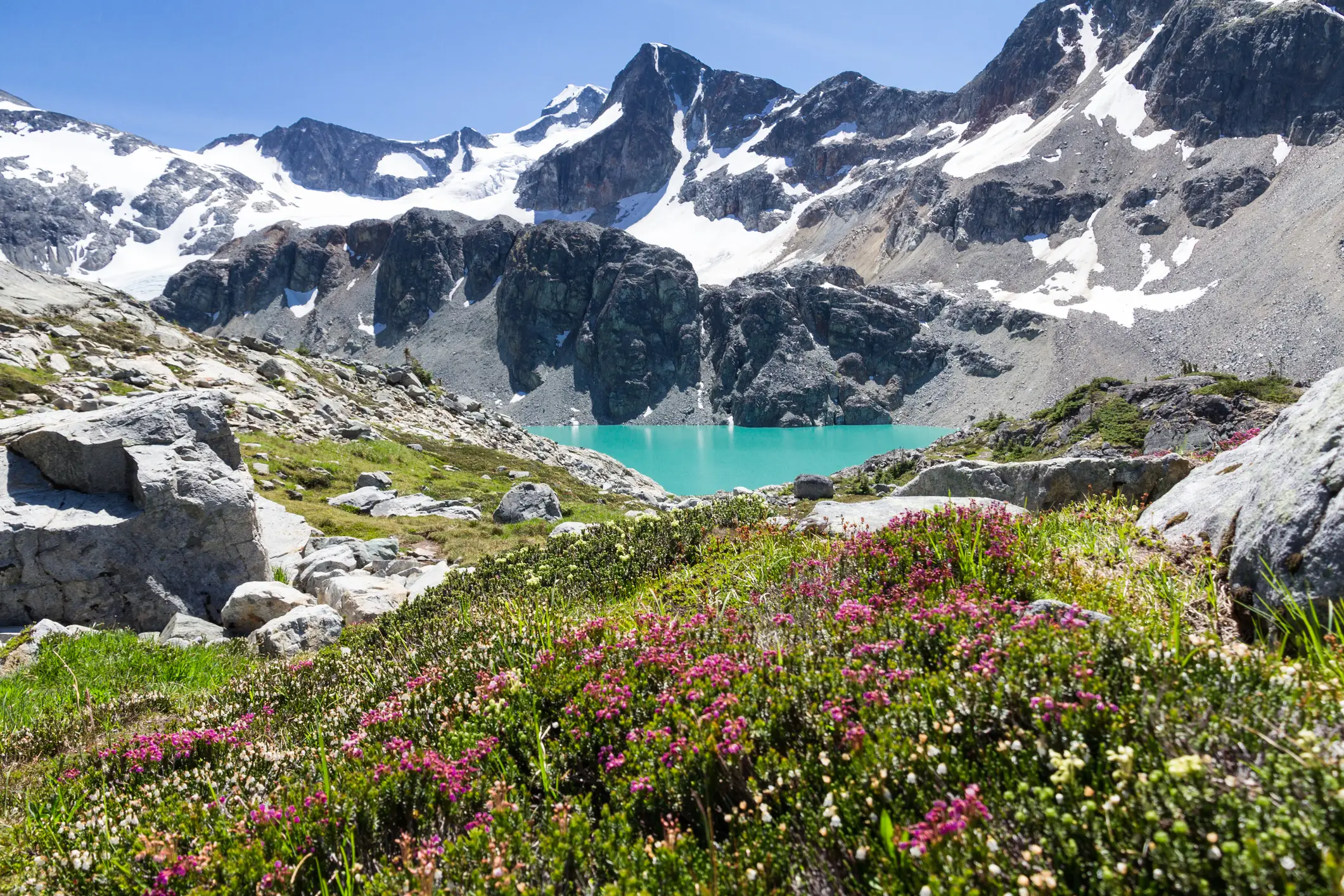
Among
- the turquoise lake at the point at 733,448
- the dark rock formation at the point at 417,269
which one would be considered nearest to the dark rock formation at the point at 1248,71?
the turquoise lake at the point at 733,448

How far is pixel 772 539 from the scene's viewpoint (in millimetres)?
7578

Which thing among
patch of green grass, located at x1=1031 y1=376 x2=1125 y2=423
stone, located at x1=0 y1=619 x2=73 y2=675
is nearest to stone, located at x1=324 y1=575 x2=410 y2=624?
stone, located at x1=0 y1=619 x2=73 y2=675

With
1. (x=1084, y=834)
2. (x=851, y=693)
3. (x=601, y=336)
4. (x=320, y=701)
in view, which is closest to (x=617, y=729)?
(x=851, y=693)

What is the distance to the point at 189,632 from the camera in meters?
9.05

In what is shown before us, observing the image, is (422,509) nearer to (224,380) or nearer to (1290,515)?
(224,380)

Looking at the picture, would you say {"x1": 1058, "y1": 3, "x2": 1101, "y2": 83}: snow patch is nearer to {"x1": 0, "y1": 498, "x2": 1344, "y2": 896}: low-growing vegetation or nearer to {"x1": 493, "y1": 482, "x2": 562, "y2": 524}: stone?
{"x1": 493, "y1": 482, "x2": 562, "y2": 524}: stone

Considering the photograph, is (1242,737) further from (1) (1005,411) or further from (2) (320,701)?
(1) (1005,411)

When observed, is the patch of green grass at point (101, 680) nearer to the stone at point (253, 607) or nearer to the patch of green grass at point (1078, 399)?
the stone at point (253, 607)

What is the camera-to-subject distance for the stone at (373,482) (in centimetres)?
2328

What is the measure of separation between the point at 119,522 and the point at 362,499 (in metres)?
11.4

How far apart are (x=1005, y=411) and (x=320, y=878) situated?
11713 centimetres

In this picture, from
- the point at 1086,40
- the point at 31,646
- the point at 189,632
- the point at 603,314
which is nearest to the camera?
the point at 31,646

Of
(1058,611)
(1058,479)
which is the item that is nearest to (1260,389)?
(1058,479)

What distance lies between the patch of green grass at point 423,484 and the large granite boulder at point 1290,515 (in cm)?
1209
